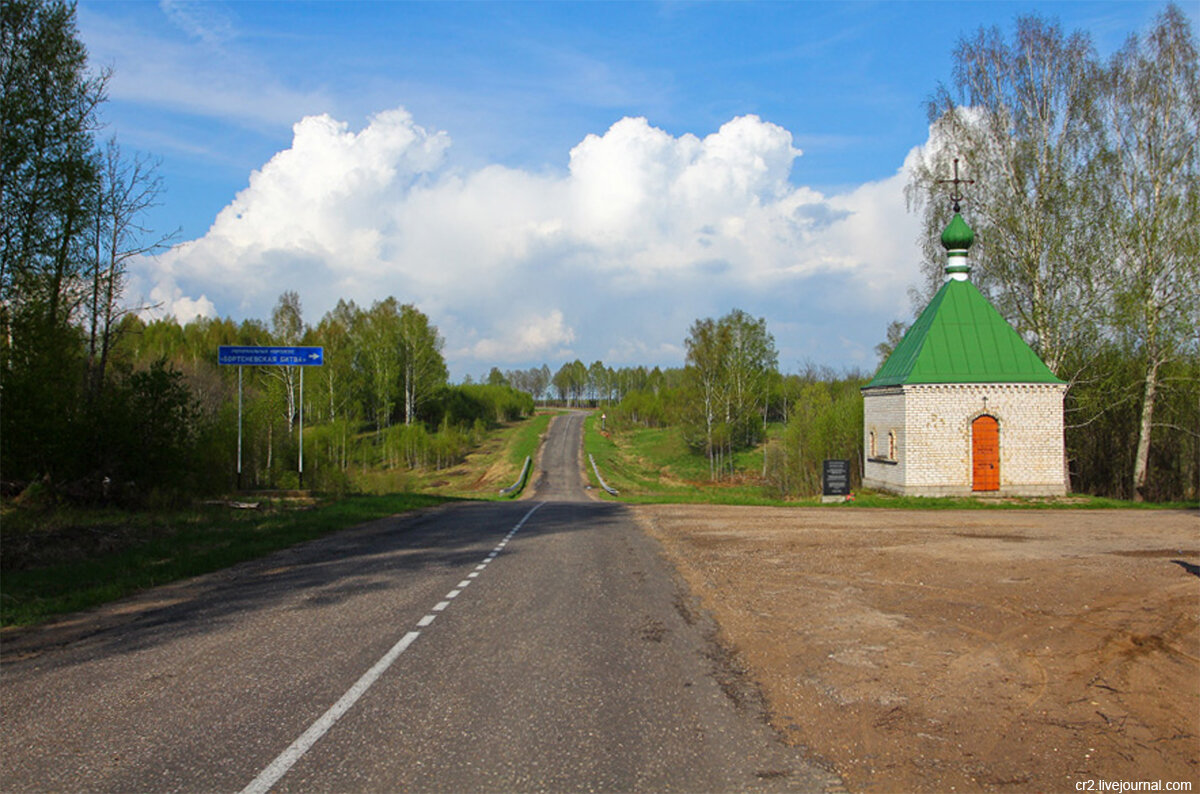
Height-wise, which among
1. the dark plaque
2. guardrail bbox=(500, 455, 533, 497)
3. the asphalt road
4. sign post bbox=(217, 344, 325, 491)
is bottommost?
guardrail bbox=(500, 455, 533, 497)

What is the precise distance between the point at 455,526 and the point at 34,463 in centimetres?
975

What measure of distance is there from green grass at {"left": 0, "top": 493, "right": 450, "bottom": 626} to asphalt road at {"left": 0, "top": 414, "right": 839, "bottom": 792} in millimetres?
986

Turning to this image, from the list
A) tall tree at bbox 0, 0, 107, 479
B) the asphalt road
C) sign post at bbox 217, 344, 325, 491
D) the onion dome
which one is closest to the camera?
the asphalt road

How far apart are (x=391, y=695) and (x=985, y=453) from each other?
24818 mm

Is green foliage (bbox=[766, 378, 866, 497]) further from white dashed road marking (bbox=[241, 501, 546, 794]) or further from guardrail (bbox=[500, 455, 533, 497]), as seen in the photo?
white dashed road marking (bbox=[241, 501, 546, 794])

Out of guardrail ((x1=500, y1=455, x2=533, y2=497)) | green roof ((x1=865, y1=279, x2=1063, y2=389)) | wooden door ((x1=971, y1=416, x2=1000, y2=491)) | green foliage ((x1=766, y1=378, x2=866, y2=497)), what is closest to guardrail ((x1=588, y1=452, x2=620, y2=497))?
guardrail ((x1=500, y1=455, x2=533, y2=497))

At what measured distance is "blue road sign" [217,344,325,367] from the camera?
2602cm

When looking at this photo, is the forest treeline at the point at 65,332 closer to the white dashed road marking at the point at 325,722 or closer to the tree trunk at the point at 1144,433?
the white dashed road marking at the point at 325,722

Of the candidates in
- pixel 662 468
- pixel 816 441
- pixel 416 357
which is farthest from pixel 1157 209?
pixel 416 357

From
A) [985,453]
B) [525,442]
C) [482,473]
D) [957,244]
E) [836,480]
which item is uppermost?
[957,244]

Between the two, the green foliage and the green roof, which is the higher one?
the green roof

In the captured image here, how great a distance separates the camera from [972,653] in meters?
7.41

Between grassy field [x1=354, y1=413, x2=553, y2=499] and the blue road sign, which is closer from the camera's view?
the blue road sign

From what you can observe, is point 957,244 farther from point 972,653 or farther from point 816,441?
point 972,653
